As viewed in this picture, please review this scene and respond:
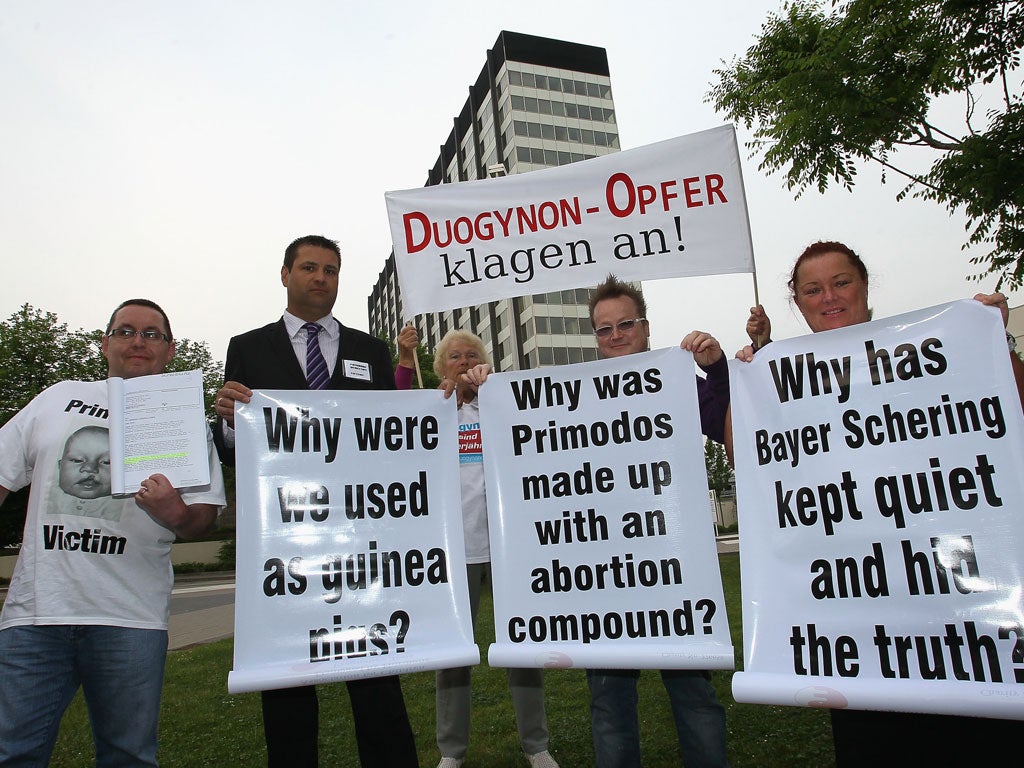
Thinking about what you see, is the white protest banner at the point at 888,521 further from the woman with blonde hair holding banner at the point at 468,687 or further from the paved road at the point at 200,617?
the paved road at the point at 200,617

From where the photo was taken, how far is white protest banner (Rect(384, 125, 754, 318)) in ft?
11.4

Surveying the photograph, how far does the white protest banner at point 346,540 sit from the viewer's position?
111 inches

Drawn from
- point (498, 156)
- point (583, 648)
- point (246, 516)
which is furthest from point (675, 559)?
point (498, 156)

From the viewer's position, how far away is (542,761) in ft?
12.6

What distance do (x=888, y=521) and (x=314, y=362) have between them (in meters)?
2.54

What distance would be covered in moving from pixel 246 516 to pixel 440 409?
960 mm

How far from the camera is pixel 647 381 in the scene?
3.11m

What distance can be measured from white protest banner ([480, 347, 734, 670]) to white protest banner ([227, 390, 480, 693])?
0.78 feet

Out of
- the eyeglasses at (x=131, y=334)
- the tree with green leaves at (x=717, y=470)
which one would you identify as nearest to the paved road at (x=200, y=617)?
the eyeglasses at (x=131, y=334)

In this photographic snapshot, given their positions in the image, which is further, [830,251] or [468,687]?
[468,687]

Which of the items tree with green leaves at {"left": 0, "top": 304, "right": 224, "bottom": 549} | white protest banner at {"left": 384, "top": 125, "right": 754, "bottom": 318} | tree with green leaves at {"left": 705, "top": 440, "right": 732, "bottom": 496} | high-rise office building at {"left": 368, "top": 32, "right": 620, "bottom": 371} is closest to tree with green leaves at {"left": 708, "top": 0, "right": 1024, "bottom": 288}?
white protest banner at {"left": 384, "top": 125, "right": 754, "bottom": 318}

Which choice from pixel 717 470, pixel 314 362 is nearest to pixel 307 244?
pixel 314 362

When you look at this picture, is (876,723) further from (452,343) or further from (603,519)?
(452,343)

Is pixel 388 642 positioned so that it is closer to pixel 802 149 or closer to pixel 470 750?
pixel 470 750
